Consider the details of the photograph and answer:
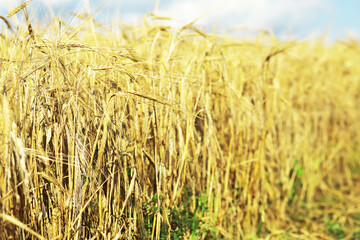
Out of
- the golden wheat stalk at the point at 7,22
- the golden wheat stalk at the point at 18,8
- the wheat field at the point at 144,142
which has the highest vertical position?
the golden wheat stalk at the point at 18,8

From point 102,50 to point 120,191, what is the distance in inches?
21.5

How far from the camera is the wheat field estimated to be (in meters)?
1.19

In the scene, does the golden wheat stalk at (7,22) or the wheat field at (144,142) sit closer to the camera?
the wheat field at (144,142)

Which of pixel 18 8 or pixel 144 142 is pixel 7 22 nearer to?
pixel 18 8

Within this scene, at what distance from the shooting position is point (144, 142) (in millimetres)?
1412

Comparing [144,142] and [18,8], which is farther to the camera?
[144,142]

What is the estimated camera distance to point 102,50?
136cm

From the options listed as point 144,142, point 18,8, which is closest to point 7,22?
point 18,8

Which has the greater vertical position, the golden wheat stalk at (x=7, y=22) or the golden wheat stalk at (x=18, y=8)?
the golden wheat stalk at (x=18, y=8)

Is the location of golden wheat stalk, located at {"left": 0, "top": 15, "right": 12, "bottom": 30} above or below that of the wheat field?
above

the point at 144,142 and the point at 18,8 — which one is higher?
the point at 18,8

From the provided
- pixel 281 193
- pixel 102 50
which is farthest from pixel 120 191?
pixel 281 193

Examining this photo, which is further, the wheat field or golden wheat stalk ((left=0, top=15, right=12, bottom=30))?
golden wheat stalk ((left=0, top=15, right=12, bottom=30))

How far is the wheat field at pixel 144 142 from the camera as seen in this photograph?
1.19 m
